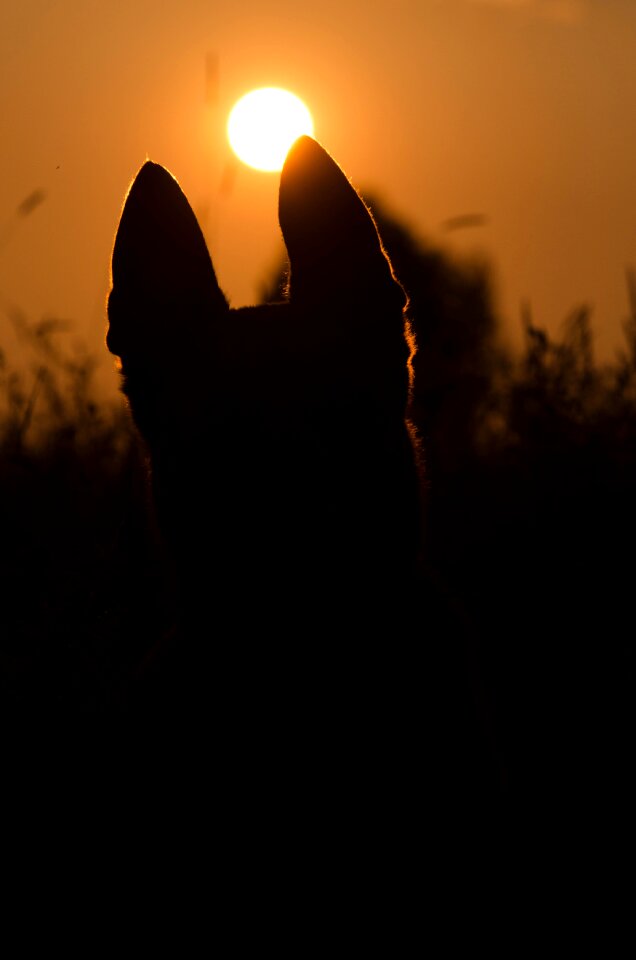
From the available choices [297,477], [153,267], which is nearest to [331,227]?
[153,267]

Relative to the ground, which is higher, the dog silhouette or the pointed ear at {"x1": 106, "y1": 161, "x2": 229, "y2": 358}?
the pointed ear at {"x1": 106, "y1": 161, "x2": 229, "y2": 358}

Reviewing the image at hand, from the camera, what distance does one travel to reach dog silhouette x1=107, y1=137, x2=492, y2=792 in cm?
180

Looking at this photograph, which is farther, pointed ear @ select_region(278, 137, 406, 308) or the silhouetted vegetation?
the silhouetted vegetation

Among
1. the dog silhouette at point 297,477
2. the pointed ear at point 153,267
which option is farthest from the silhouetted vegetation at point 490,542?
the pointed ear at point 153,267

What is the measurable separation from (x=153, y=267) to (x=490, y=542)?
2044mm

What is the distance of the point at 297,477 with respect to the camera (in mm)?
1791

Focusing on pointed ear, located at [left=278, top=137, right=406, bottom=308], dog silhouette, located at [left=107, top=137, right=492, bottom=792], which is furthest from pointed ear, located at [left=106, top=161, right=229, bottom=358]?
pointed ear, located at [left=278, top=137, right=406, bottom=308]

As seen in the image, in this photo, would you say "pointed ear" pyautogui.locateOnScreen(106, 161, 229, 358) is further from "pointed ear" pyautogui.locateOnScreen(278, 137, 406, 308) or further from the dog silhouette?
"pointed ear" pyautogui.locateOnScreen(278, 137, 406, 308)

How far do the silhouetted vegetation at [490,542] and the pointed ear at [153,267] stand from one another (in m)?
0.54

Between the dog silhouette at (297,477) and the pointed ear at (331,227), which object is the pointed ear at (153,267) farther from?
the pointed ear at (331,227)

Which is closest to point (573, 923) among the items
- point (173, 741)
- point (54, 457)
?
point (173, 741)

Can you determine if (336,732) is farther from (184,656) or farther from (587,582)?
(587,582)

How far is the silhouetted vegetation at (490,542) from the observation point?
9.03ft

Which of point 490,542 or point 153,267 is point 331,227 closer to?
point 153,267
